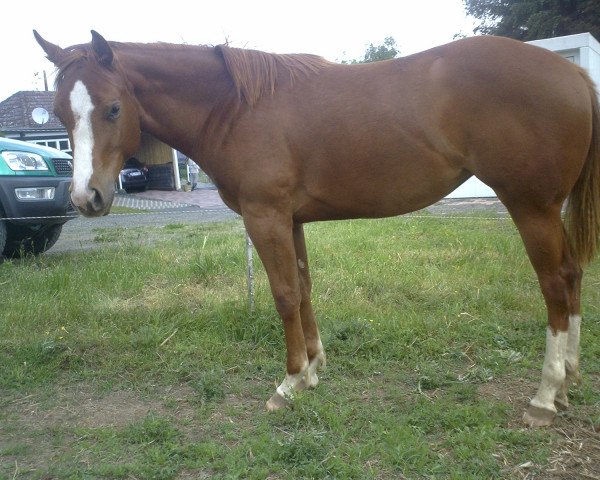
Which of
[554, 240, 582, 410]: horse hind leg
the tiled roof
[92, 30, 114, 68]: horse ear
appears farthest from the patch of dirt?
the tiled roof

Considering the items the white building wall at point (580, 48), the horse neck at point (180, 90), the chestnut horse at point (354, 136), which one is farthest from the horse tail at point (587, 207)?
the white building wall at point (580, 48)

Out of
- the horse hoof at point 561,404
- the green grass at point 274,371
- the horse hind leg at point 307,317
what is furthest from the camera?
the horse hind leg at point 307,317

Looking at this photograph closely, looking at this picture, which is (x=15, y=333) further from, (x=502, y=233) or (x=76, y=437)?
(x=502, y=233)

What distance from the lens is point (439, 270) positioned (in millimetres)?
5289

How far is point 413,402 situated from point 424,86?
1764 mm

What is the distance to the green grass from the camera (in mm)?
2455

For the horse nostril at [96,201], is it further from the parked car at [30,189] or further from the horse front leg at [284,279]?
the parked car at [30,189]

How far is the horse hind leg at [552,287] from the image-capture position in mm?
2566

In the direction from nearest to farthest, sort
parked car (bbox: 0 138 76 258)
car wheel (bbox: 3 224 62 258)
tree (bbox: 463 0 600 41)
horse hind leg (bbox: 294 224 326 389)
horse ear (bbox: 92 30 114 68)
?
horse ear (bbox: 92 30 114 68) → horse hind leg (bbox: 294 224 326 389) → parked car (bbox: 0 138 76 258) → car wheel (bbox: 3 224 62 258) → tree (bbox: 463 0 600 41)

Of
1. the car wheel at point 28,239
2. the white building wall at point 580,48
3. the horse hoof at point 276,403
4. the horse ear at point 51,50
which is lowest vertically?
the horse hoof at point 276,403

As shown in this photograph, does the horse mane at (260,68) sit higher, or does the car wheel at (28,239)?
the horse mane at (260,68)

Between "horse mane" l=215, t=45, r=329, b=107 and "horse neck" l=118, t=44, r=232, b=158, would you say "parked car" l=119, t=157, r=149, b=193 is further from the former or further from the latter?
"horse mane" l=215, t=45, r=329, b=107

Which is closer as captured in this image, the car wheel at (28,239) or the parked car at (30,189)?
the parked car at (30,189)

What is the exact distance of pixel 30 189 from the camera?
5.74 m
